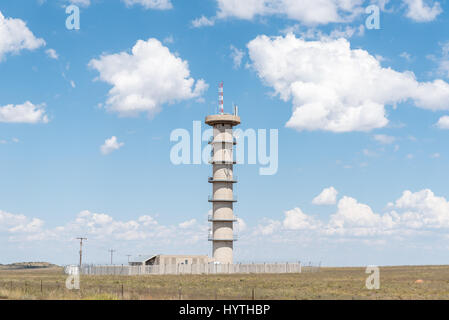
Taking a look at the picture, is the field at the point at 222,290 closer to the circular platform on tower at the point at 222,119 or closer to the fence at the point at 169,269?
the fence at the point at 169,269

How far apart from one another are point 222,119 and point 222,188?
11.1 m

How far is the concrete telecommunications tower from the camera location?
309ft

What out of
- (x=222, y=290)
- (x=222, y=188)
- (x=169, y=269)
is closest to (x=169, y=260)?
(x=169, y=269)

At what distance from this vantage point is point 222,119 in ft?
311

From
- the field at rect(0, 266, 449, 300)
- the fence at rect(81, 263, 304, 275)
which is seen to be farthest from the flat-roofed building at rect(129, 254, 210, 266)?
the field at rect(0, 266, 449, 300)

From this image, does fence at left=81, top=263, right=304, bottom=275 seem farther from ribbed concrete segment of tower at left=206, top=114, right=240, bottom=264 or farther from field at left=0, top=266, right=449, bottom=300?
field at left=0, top=266, right=449, bottom=300

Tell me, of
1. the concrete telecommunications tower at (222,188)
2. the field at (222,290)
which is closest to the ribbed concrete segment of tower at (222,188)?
the concrete telecommunications tower at (222,188)

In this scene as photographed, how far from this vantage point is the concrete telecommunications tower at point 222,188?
309ft
